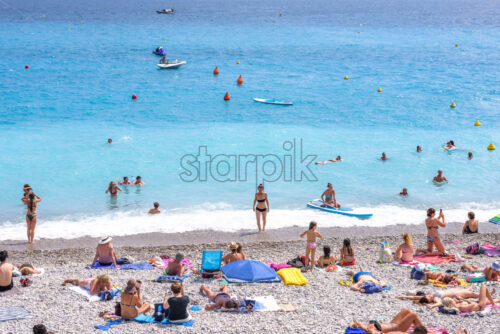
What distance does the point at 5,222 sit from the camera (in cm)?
1798

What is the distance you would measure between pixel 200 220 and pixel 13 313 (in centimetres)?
899

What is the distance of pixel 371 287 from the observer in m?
11.2

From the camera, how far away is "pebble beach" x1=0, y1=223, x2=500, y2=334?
932 cm

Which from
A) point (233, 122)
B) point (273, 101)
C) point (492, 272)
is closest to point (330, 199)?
point (492, 272)

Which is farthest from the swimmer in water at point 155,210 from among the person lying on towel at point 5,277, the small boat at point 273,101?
the small boat at point 273,101

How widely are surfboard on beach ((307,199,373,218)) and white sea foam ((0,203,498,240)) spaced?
21 centimetres

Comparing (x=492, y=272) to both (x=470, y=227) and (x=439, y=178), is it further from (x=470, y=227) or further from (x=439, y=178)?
(x=439, y=178)

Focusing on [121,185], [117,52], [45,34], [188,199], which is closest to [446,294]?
[188,199]

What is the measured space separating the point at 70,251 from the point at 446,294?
10.6 metres

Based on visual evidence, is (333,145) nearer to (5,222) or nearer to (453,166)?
(453,166)

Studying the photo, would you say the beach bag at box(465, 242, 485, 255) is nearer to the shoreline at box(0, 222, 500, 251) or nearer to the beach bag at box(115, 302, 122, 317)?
the shoreline at box(0, 222, 500, 251)

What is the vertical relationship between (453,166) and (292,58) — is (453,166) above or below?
below

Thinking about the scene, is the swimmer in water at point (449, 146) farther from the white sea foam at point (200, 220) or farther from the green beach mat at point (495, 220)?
the green beach mat at point (495, 220)

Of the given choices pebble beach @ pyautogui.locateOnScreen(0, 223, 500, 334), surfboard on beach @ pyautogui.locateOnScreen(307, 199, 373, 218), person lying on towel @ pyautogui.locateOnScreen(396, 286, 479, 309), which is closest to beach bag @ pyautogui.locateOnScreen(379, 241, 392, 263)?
pebble beach @ pyautogui.locateOnScreen(0, 223, 500, 334)
